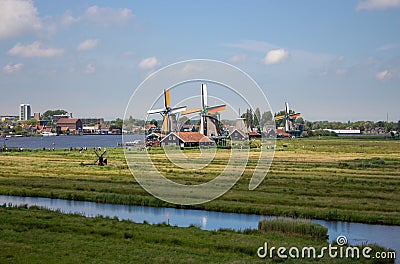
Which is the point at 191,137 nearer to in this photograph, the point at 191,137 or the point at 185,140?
the point at 191,137

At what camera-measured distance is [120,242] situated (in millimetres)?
19859

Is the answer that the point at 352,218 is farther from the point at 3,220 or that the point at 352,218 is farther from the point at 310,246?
the point at 3,220

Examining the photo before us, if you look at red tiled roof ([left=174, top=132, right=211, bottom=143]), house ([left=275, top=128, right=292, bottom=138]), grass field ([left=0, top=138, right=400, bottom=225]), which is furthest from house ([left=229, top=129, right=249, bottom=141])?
house ([left=275, top=128, right=292, bottom=138])

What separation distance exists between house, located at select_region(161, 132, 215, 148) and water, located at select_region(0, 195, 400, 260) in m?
58.6

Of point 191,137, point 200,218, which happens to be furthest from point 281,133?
point 200,218

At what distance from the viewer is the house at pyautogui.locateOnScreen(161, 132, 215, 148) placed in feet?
297

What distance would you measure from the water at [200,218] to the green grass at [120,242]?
210 centimetres

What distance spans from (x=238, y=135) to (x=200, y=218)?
252 feet

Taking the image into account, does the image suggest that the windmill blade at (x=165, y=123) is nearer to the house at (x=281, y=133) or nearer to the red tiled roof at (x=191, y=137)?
the red tiled roof at (x=191, y=137)

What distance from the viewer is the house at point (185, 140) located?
90.4 m

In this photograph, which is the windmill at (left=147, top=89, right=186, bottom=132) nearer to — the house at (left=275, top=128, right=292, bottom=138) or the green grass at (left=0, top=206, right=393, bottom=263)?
the green grass at (left=0, top=206, right=393, bottom=263)

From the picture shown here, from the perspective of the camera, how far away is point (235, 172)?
47750mm

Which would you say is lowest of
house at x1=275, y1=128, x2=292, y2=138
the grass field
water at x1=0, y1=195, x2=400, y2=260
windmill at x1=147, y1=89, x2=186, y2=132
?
water at x1=0, y1=195, x2=400, y2=260

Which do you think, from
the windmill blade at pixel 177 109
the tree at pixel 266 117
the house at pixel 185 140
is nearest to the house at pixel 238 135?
the house at pixel 185 140
